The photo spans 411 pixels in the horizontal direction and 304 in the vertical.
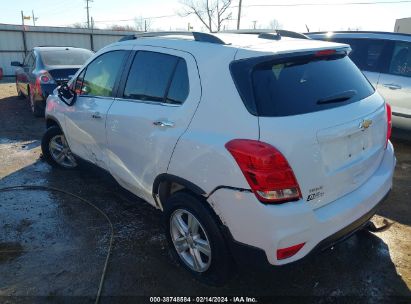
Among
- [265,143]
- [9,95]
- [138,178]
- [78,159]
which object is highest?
[265,143]

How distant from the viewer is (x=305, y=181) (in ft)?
7.16

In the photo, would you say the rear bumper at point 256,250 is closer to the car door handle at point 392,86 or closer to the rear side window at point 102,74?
the rear side window at point 102,74

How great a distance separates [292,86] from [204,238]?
1.29 meters

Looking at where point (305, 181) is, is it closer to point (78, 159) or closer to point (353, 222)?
point (353, 222)

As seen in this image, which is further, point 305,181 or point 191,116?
point 191,116

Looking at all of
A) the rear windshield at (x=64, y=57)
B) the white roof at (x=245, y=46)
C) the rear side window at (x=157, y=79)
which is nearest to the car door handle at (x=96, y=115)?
the rear side window at (x=157, y=79)

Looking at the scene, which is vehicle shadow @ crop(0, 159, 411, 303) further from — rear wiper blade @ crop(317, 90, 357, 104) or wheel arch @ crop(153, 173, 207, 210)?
rear wiper blade @ crop(317, 90, 357, 104)

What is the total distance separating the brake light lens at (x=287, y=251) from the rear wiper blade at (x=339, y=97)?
963mm

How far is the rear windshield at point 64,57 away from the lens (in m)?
7.97

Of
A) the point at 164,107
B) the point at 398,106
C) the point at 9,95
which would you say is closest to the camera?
the point at 164,107

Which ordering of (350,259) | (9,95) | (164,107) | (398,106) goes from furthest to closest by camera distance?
(9,95) → (398,106) → (350,259) → (164,107)

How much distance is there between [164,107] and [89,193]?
218cm

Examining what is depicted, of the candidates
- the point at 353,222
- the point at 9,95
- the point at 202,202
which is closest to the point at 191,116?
the point at 202,202

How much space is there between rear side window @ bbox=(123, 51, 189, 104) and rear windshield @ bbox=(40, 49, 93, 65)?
5.52 metres
